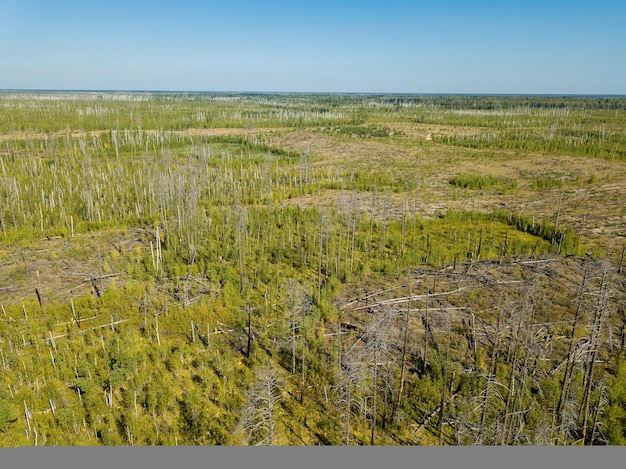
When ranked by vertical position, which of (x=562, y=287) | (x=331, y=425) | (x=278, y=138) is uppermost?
(x=278, y=138)

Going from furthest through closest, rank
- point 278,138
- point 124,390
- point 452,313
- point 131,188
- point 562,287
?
point 278,138 → point 131,188 → point 562,287 → point 452,313 → point 124,390

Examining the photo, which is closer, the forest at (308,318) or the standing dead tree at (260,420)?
the standing dead tree at (260,420)

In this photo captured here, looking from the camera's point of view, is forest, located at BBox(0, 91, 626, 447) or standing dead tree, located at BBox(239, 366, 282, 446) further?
forest, located at BBox(0, 91, 626, 447)

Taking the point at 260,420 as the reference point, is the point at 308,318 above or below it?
above

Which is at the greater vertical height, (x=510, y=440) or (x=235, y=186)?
(x=235, y=186)

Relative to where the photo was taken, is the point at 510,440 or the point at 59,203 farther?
the point at 59,203

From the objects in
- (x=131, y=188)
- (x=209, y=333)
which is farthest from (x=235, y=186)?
(x=209, y=333)

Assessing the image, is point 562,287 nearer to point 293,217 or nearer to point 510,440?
point 510,440

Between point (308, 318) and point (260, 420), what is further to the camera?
point (308, 318)
